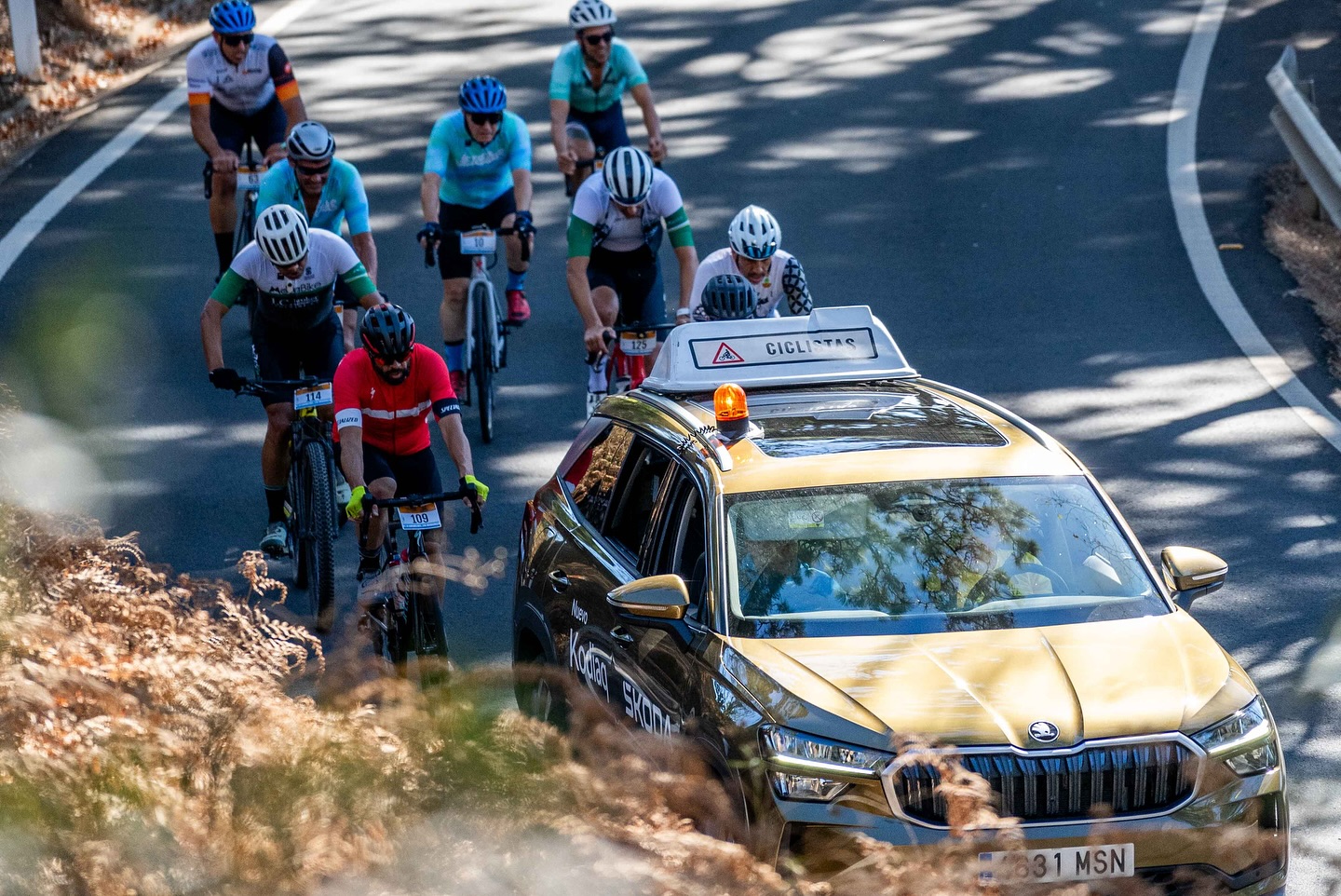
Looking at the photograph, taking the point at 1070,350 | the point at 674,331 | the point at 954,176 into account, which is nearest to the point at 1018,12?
the point at 954,176

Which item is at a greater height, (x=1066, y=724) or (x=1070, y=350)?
(x=1066, y=724)

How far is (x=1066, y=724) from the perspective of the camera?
5.19 metres

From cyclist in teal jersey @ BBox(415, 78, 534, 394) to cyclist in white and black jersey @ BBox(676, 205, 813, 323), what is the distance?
7.10 ft

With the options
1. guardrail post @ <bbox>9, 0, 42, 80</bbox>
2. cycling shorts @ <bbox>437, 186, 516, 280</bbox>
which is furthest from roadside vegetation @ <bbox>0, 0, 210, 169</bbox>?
cycling shorts @ <bbox>437, 186, 516, 280</bbox>

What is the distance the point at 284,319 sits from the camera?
9.62 metres

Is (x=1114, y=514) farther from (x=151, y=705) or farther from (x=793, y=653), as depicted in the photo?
(x=151, y=705)

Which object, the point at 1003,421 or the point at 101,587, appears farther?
the point at 1003,421

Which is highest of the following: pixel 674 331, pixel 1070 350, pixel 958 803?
pixel 674 331

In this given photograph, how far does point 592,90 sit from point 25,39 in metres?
7.15

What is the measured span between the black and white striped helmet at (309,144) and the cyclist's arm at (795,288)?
2.87m

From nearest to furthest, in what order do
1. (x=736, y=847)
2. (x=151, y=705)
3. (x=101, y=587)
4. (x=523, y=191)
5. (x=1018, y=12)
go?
1. (x=736, y=847)
2. (x=151, y=705)
3. (x=101, y=587)
4. (x=523, y=191)
5. (x=1018, y=12)

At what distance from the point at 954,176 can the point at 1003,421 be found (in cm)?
989

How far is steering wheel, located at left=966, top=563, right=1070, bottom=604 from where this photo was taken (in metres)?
5.95

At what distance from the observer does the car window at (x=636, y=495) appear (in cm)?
668
